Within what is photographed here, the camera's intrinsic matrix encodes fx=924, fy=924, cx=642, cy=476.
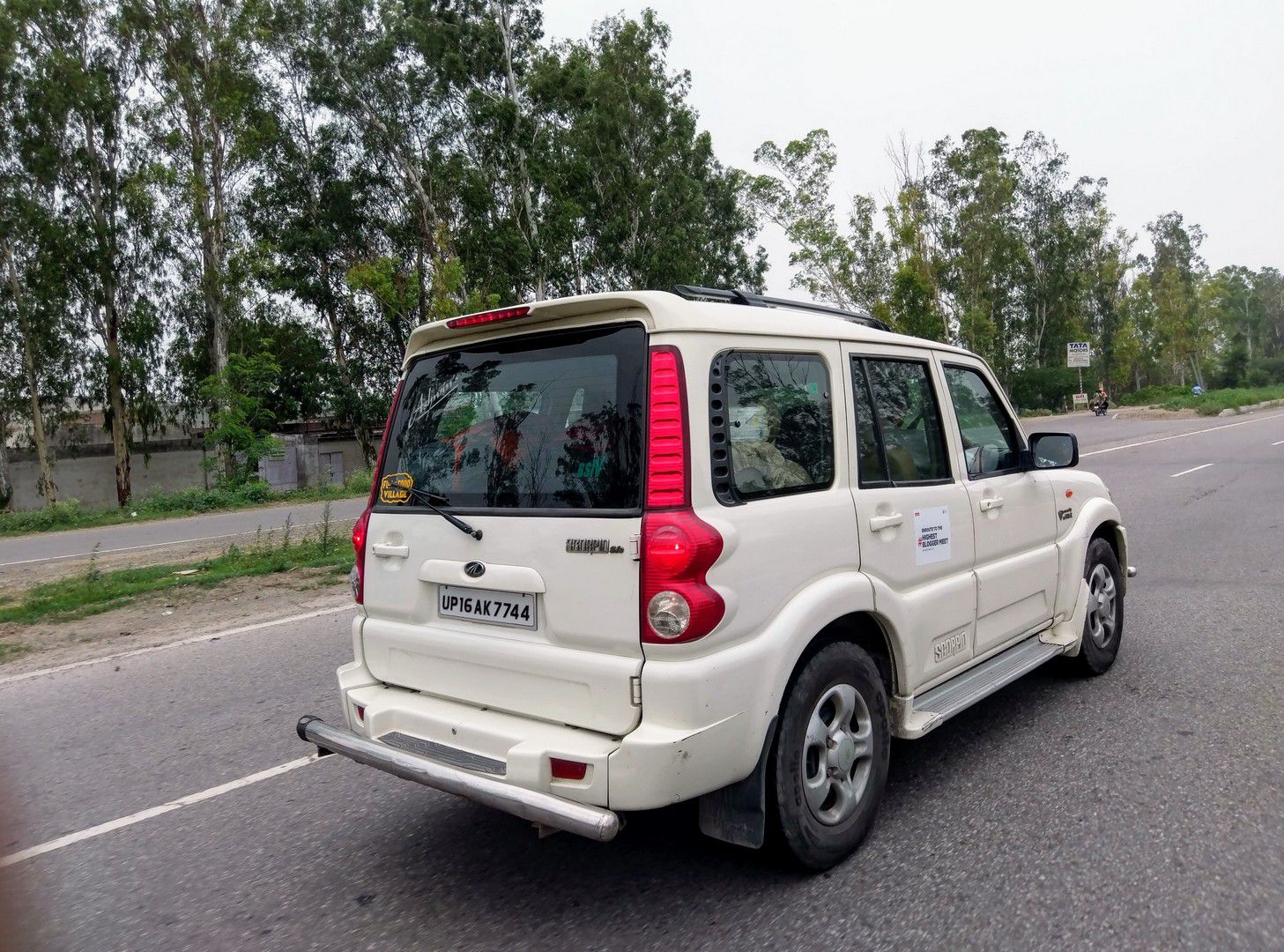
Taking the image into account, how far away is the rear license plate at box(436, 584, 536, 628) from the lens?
3146mm

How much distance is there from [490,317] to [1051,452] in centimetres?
302

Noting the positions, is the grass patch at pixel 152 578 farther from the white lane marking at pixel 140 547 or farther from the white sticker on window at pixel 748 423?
the white sticker on window at pixel 748 423

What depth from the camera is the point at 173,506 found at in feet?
77.8

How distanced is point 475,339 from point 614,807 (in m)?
1.81

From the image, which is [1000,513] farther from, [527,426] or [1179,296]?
[1179,296]

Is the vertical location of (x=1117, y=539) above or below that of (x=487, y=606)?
below

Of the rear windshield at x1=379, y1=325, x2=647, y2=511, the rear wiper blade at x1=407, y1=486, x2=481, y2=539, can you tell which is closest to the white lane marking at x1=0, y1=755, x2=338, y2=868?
the rear wiper blade at x1=407, y1=486, x2=481, y2=539

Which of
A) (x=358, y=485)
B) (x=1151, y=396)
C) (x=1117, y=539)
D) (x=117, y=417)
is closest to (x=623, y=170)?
(x=358, y=485)

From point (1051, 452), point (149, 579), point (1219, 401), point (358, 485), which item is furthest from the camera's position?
point (1219, 401)

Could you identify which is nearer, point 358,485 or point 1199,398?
point 358,485

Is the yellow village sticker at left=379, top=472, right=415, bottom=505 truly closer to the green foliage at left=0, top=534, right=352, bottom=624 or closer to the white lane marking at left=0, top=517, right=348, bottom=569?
the green foliage at left=0, top=534, right=352, bottom=624

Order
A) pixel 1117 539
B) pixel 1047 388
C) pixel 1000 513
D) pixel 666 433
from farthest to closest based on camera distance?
pixel 1047 388
pixel 1117 539
pixel 1000 513
pixel 666 433

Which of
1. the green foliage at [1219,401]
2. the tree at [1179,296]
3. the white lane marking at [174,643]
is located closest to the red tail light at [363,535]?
the white lane marking at [174,643]

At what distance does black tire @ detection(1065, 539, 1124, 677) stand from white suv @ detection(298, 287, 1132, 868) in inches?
54.1
